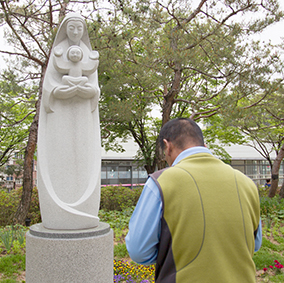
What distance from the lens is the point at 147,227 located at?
140 centimetres

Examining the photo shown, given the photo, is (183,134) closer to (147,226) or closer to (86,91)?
(147,226)

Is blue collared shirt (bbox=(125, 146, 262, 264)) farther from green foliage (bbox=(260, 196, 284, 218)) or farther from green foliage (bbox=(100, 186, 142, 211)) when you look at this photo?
green foliage (bbox=(100, 186, 142, 211))

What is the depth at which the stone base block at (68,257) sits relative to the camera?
3.07 m

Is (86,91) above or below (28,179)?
above

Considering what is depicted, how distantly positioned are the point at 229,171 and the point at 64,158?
2594 mm

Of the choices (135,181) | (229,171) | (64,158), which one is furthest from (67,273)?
(135,181)

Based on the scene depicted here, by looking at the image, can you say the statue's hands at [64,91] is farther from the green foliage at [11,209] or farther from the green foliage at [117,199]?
the green foliage at [117,199]

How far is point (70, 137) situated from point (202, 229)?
106 inches

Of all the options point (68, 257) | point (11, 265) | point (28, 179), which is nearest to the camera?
point (68, 257)

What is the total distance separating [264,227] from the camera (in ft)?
25.8

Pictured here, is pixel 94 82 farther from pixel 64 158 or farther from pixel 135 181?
pixel 135 181

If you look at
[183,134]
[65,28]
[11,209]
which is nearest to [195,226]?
[183,134]

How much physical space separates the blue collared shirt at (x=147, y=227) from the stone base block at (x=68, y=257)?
186 cm

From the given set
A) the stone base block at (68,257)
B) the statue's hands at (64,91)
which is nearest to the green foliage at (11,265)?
the stone base block at (68,257)
